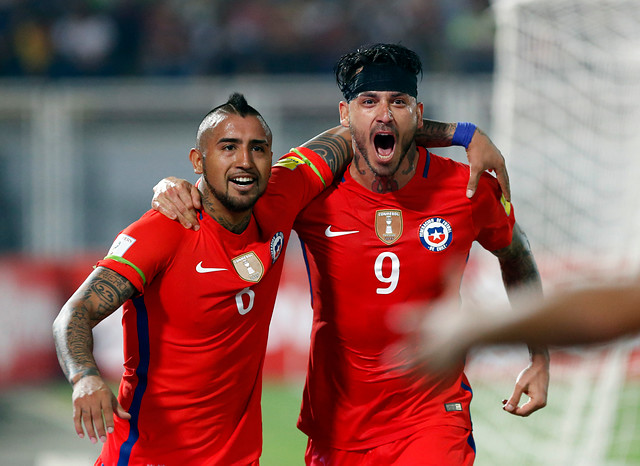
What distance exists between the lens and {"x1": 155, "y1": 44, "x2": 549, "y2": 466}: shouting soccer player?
4113 mm

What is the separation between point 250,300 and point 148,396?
0.58m

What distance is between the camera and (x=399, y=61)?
165 inches

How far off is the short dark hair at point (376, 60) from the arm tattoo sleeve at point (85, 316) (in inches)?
59.0

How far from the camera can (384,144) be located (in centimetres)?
432

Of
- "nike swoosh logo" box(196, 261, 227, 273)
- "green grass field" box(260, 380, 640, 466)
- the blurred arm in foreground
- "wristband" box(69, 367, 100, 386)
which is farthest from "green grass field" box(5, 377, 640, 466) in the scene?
the blurred arm in foreground

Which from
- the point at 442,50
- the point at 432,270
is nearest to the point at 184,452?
the point at 432,270

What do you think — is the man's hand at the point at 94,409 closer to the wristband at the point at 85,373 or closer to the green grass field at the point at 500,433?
the wristband at the point at 85,373

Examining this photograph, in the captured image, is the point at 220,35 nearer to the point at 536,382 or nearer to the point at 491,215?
the point at 491,215

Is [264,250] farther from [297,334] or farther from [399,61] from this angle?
[297,334]

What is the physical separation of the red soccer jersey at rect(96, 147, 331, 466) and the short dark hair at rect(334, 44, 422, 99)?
2.97ft

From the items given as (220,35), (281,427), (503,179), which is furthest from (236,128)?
(220,35)

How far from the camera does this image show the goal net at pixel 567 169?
707 cm

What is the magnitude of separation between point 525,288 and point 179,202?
5.85 ft

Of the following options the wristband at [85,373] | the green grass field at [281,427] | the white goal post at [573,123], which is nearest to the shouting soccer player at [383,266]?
the wristband at [85,373]
